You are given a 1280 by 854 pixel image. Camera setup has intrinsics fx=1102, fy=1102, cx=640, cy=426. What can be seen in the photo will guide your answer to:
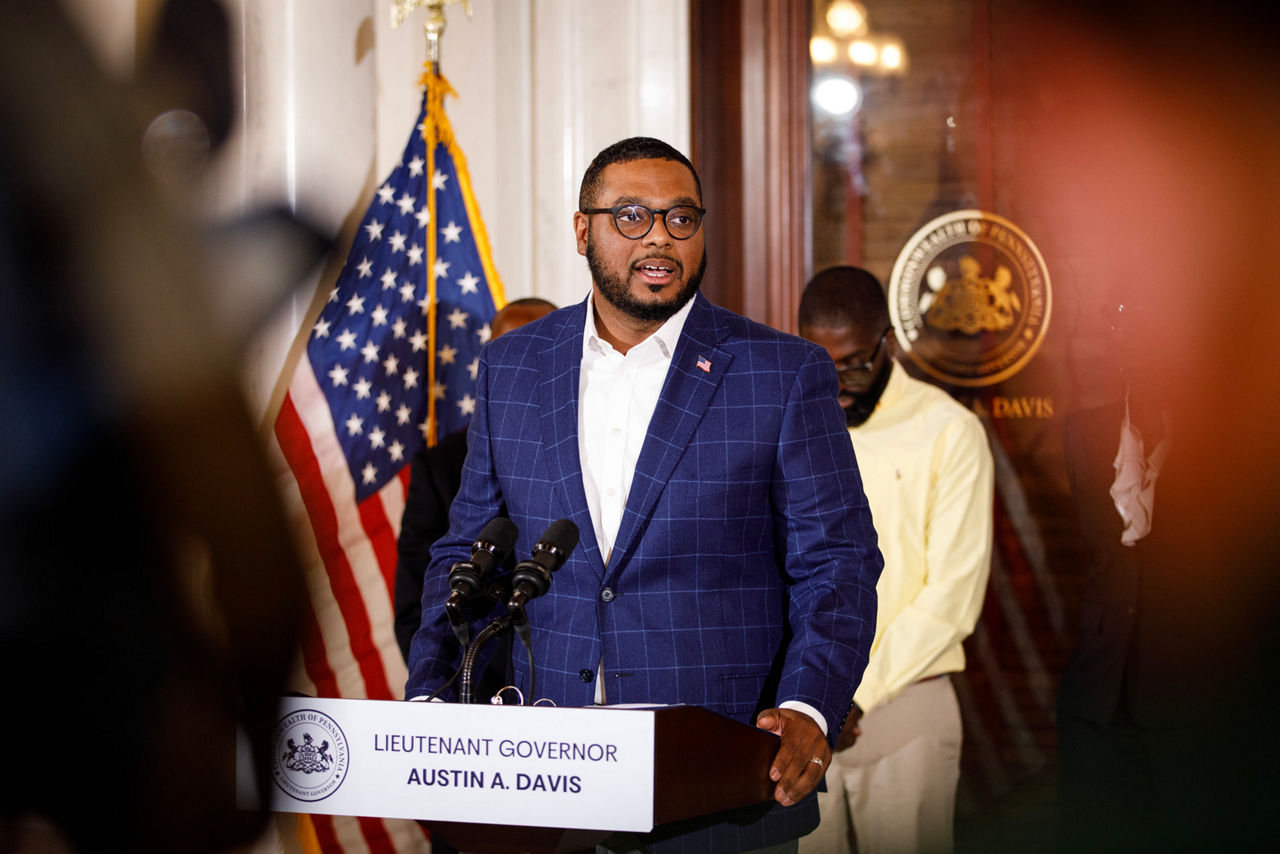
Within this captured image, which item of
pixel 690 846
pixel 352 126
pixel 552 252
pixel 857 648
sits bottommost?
pixel 690 846

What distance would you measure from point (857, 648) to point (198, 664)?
1.39 metres

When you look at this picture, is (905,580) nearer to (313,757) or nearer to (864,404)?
(864,404)

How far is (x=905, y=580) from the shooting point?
110 inches

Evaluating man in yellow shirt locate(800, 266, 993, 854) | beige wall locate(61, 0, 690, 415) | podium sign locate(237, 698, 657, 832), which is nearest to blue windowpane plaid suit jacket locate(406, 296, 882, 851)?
podium sign locate(237, 698, 657, 832)

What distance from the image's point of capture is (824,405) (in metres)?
1.84

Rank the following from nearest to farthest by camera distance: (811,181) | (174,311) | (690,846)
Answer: (174,311) → (690,846) → (811,181)

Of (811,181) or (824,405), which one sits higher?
(811,181)

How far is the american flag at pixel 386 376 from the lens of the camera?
320 cm

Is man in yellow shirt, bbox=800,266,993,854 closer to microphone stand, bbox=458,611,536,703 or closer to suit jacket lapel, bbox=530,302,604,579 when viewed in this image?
suit jacket lapel, bbox=530,302,604,579

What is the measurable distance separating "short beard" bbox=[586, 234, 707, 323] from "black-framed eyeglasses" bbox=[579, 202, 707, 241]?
69 millimetres

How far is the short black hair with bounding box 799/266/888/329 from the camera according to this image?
119 inches

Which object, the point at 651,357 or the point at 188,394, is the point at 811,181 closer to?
the point at 651,357

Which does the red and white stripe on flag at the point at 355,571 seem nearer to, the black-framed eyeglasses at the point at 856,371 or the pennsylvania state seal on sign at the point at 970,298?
the black-framed eyeglasses at the point at 856,371

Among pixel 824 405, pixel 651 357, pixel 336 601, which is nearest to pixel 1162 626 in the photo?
pixel 824 405
